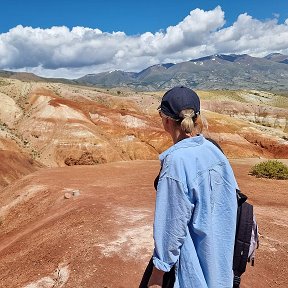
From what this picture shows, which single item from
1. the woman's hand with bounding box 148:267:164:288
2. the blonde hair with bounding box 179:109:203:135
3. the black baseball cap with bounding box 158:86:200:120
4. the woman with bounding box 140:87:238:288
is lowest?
the woman's hand with bounding box 148:267:164:288

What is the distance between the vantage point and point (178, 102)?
3.08 meters

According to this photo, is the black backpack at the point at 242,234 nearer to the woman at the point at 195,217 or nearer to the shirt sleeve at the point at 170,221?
the woman at the point at 195,217

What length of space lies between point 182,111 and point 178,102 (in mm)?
→ 78

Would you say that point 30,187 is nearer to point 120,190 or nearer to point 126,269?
point 120,190

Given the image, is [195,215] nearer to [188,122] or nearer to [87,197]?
[188,122]

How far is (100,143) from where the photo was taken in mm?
35781

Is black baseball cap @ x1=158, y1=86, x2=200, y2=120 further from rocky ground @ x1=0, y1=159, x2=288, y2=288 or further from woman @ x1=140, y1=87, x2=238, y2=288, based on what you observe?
rocky ground @ x1=0, y1=159, x2=288, y2=288

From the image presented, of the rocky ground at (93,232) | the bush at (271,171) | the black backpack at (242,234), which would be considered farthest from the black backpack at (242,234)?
the bush at (271,171)

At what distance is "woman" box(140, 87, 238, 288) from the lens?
2.80 m

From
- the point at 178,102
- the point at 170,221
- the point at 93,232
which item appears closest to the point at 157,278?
the point at 170,221

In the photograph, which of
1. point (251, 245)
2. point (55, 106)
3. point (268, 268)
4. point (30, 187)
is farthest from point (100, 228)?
point (55, 106)

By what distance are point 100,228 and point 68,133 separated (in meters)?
26.5

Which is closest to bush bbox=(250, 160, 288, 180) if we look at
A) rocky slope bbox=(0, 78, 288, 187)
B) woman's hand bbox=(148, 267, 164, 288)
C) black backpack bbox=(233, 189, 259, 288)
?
rocky slope bbox=(0, 78, 288, 187)

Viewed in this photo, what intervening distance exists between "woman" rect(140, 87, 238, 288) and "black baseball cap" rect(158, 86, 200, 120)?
128 mm
